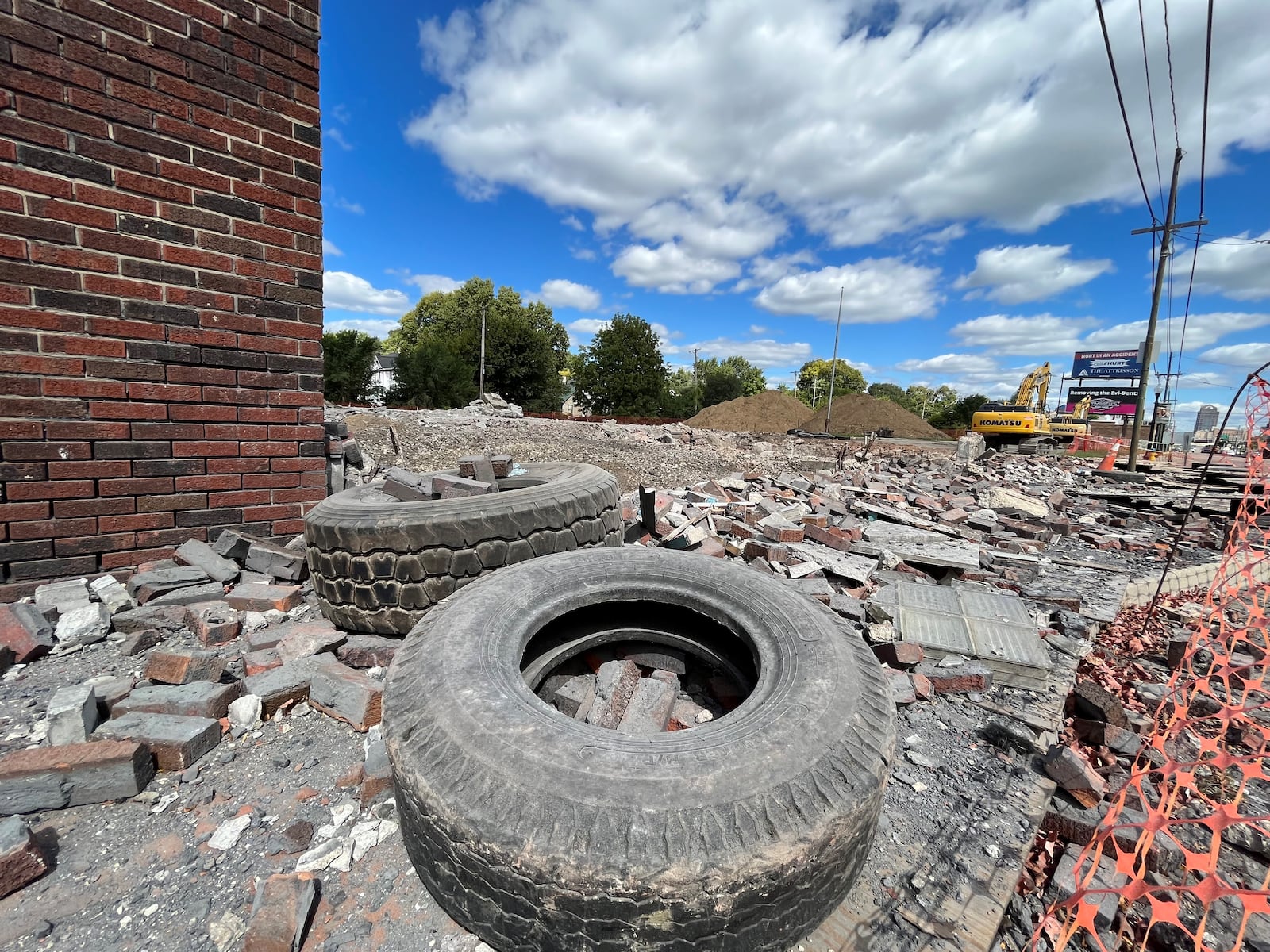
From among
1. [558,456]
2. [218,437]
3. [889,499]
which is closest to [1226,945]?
[218,437]

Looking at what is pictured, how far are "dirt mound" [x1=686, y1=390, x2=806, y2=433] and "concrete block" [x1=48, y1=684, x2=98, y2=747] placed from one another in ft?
97.4

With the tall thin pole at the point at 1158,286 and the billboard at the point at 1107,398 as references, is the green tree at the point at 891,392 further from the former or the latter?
the tall thin pole at the point at 1158,286

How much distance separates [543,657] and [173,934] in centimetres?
122

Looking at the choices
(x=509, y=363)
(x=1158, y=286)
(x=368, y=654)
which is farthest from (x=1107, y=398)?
(x=368, y=654)

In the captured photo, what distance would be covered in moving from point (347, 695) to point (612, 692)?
3.52ft

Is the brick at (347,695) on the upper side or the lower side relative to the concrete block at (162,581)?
lower

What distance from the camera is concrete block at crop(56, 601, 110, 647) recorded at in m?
2.43

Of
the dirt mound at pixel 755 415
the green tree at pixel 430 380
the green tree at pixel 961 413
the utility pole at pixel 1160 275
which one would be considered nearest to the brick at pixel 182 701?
the utility pole at pixel 1160 275

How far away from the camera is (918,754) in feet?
6.70

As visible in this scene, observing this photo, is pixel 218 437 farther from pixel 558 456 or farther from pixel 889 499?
pixel 889 499

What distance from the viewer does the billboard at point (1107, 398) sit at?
49.3 m

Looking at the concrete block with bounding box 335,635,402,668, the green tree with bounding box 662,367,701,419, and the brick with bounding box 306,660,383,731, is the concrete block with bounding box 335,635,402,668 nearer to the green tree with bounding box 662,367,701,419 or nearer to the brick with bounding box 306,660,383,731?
the brick with bounding box 306,660,383,731

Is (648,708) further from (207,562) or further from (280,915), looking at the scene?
(207,562)

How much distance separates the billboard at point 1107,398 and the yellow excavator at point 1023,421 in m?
30.4
